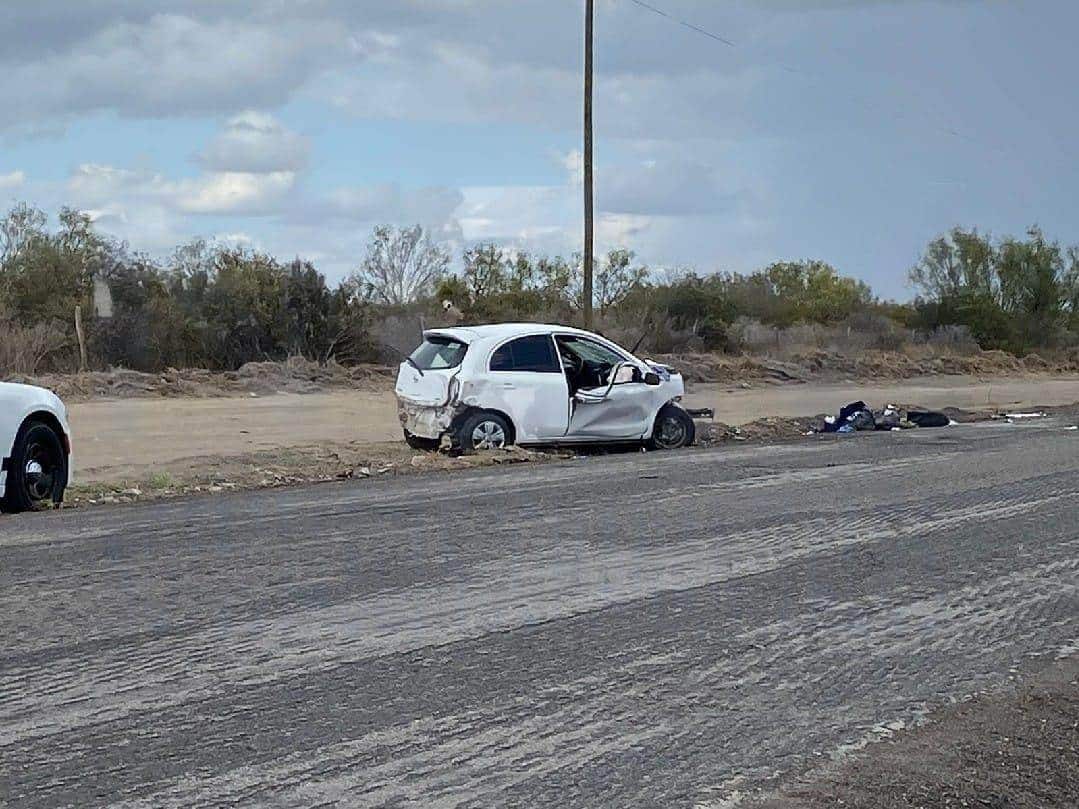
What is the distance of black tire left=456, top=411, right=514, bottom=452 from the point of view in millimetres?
18516

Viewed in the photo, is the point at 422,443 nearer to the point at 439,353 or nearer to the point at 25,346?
the point at 439,353

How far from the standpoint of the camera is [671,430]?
2050cm

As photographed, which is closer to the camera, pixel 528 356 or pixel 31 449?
pixel 31 449

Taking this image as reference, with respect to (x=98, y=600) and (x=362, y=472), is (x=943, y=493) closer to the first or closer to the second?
→ (x=362, y=472)

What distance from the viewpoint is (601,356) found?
19766 mm

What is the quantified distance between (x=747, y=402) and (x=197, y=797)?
29.6 meters

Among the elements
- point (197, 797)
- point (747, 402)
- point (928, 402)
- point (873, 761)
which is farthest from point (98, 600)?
point (928, 402)

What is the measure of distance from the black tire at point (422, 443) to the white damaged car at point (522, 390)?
23 mm

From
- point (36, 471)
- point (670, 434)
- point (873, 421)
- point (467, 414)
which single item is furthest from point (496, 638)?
point (873, 421)

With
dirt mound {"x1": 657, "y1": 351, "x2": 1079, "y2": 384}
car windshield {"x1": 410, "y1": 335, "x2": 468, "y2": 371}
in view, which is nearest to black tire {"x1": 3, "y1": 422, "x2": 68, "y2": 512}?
car windshield {"x1": 410, "y1": 335, "x2": 468, "y2": 371}

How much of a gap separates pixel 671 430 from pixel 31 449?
9.55m

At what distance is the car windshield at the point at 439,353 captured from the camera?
18594mm

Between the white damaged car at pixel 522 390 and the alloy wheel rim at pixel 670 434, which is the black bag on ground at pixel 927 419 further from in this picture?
the white damaged car at pixel 522 390

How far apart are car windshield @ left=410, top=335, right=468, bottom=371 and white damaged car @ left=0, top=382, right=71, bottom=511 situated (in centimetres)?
584
